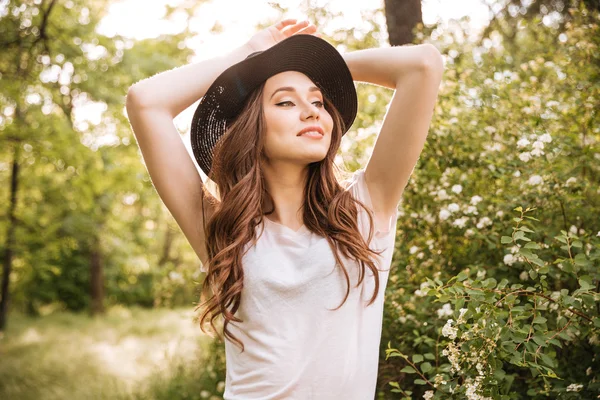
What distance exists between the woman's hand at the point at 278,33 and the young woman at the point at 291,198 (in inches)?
2.0

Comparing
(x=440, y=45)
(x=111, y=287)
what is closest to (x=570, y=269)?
(x=440, y=45)

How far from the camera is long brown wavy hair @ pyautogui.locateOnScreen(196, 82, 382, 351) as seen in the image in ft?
6.03

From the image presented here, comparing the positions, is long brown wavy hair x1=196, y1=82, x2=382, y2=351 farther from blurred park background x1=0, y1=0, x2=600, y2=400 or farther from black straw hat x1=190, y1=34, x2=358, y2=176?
blurred park background x1=0, y1=0, x2=600, y2=400

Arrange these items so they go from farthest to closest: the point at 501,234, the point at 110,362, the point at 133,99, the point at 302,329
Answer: the point at 110,362
the point at 501,234
the point at 133,99
the point at 302,329

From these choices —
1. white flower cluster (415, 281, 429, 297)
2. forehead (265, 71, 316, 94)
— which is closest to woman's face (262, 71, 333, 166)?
forehead (265, 71, 316, 94)

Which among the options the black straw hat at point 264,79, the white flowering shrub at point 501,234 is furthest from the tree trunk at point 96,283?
the black straw hat at point 264,79

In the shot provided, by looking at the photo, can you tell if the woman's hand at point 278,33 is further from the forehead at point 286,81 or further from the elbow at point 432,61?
the elbow at point 432,61

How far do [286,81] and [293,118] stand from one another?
0.15 m

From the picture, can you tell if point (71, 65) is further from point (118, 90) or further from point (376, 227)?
point (376, 227)

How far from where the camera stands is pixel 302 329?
1784mm

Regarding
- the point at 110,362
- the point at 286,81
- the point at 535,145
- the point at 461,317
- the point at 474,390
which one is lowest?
the point at 110,362

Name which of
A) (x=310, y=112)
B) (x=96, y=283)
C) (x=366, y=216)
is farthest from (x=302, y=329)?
(x=96, y=283)

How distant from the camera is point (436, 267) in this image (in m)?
3.17

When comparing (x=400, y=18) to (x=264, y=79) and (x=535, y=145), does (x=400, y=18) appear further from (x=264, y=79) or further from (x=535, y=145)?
(x=264, y=79)
